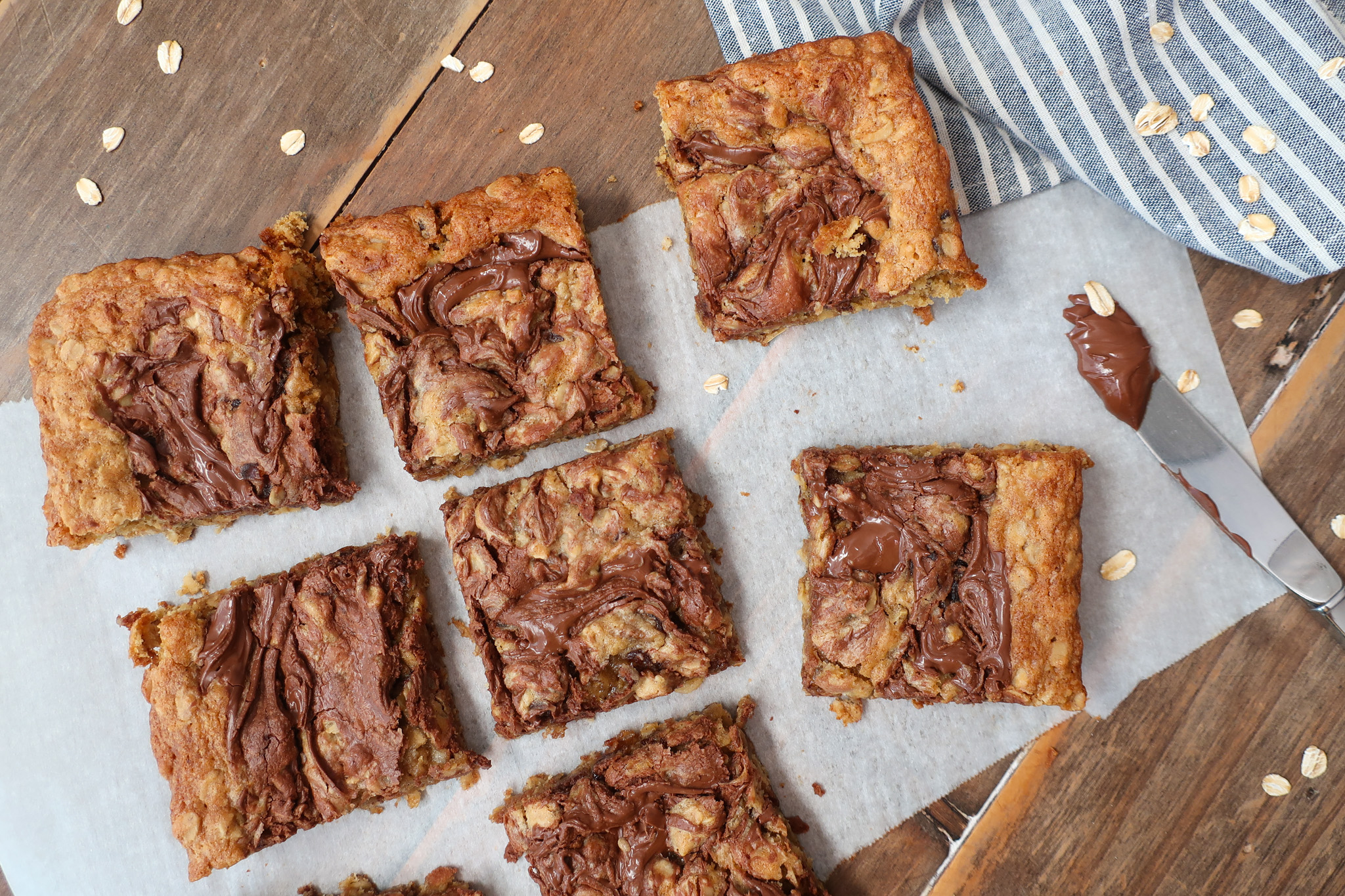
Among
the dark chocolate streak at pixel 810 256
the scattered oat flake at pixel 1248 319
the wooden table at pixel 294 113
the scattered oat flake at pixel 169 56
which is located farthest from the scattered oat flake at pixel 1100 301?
the scattered oat flake at pixel 169 56

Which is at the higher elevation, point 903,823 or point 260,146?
point 260,146

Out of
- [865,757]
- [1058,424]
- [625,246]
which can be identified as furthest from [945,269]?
[865,757]

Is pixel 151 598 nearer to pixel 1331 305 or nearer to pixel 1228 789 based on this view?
pixel 1228 789

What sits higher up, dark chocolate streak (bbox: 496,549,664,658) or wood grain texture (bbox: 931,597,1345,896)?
dark chocolate streak (bbox: 496,549,664,658)

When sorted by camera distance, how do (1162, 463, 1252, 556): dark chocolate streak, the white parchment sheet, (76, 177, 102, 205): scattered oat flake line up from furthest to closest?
(76, 177, 102, 205): scattered oat flake
the white parchment sheet
(1162, 463, 1252, 556): dark chocolate streak

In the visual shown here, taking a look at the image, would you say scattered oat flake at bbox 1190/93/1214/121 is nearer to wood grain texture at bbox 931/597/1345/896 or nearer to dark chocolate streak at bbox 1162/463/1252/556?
dark chocolate streak at bbox 1162/463/1252/556

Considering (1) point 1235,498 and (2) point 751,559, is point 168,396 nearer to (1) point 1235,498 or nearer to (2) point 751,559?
(2) point 751,559

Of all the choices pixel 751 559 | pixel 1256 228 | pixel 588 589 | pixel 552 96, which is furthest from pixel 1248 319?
pixel 552 96

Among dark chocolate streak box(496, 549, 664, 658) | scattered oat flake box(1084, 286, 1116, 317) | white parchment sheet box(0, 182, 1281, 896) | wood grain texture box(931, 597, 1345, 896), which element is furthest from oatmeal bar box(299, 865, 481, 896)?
scattered oat flake box(1084, 286, 1116, 317)
